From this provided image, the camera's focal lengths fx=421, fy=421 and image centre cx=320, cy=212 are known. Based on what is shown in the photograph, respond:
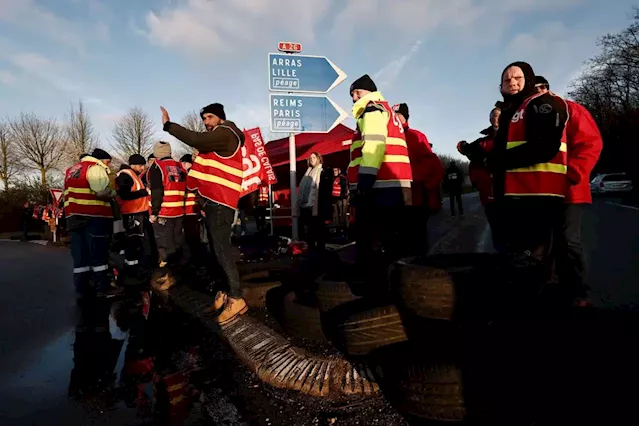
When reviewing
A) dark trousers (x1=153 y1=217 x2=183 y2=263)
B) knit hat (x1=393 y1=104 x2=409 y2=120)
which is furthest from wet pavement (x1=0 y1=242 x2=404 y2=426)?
knit hat (x1=393 y1=104 x2=409 y2=120)

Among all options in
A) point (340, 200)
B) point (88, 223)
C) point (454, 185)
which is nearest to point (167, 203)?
point (88, 223)

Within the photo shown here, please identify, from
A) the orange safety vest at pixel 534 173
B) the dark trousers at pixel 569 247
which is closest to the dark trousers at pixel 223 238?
the orange safety vest at pixel 534 173

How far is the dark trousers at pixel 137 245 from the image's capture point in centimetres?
713

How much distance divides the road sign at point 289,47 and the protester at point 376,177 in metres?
4.11

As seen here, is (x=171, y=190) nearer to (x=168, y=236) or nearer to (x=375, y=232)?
(x=168, y=236)

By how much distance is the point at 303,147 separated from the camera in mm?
13250

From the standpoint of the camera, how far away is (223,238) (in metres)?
3.61

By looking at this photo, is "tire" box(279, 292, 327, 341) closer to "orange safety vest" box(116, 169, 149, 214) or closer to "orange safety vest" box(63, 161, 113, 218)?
"orange safety vest" box(63, 161, 113, 218)

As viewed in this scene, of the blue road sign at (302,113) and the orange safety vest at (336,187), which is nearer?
the blue road sign at (302,113)

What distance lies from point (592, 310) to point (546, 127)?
116cm

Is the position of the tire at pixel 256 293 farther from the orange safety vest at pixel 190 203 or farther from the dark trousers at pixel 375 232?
the orange safety vest at pixel 190 203

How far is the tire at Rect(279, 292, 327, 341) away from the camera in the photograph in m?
2.89

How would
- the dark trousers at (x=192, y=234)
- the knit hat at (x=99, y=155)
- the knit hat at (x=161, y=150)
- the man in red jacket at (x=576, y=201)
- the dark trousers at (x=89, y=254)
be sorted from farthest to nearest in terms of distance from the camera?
1. the dark trousers at (x=192, y=234)
2. the knit hat at (x=161, y=150)
3. the knit hat at (x=99, y=155)
4. the dark trousers at (x=89, y=254)
5. the man in red jacket at (x=576, y=201)

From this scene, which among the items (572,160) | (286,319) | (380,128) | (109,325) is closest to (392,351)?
(286,319)
